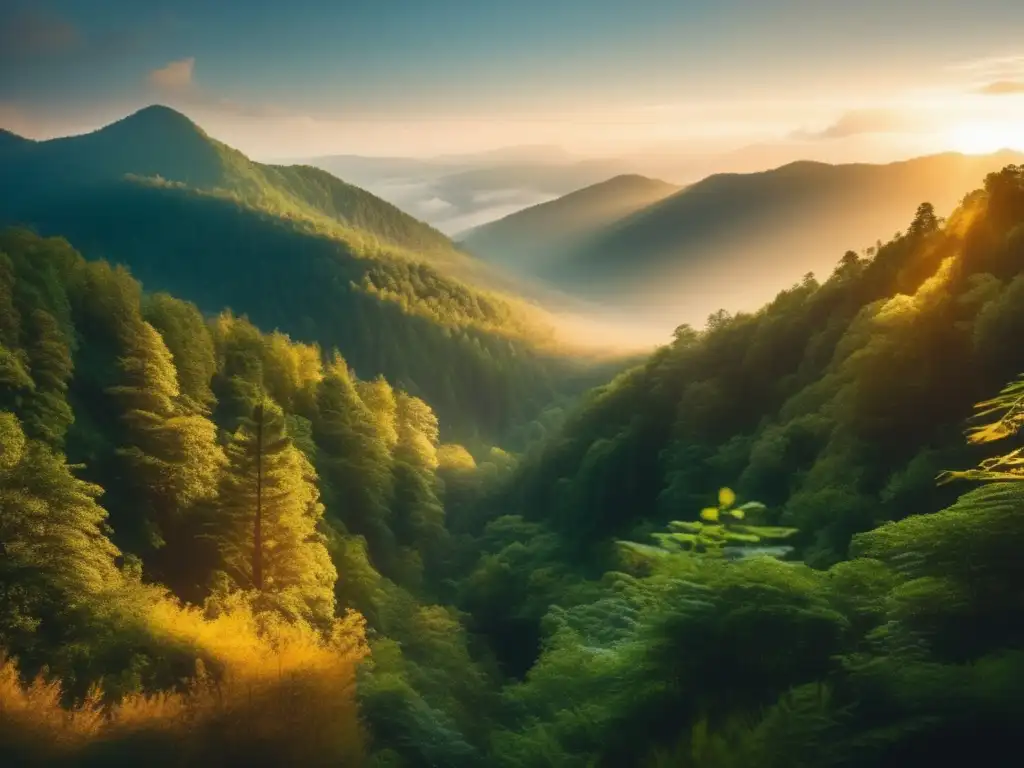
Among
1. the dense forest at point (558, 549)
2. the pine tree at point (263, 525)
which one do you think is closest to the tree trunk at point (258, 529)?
the pine tree at point (263, 525)

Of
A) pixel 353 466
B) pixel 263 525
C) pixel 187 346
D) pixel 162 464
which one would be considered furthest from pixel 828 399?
pixel 187 346

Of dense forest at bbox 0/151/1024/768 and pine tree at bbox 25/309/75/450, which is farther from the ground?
pine tree at bbox 25/309/75/450

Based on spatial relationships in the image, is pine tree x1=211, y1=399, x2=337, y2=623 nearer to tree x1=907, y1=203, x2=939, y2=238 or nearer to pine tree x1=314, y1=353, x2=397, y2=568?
pine tree x1=314, y1=353, x2=397, y2=568

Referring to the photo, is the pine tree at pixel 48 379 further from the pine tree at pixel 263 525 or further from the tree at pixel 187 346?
the pine tree at pixel 263 525

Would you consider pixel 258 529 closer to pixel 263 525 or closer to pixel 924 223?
pixel 263 525

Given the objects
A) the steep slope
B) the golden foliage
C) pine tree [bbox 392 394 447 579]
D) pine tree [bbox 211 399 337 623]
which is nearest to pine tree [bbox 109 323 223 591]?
pine tree [bbox 211 399 337 623]

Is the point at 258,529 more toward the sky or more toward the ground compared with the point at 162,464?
more toward the ground

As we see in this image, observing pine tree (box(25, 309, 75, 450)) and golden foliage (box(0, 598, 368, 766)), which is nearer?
golden foliage (box(0, 598, 368, 766))
